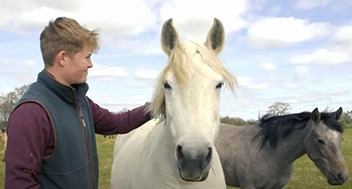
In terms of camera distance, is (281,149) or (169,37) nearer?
(169,37)

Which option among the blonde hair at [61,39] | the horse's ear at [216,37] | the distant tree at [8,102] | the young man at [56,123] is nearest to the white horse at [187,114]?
the horse's ear at [216,37]

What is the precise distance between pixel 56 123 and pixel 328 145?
4565 millimetres

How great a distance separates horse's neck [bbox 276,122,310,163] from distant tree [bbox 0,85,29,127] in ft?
137

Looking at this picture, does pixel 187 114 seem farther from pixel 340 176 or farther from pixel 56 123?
pixel 340 176

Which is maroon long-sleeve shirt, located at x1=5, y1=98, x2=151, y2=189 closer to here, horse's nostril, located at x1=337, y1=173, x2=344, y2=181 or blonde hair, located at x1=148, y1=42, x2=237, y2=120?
blonde hair, located at x1=148, y1=42, x2=237, y2=120

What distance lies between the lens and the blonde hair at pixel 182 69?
7.43 ft

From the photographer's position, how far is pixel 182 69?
7.43ft

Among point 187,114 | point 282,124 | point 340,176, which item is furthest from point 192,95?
point 282,124

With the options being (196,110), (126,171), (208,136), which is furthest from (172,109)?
(126,171)

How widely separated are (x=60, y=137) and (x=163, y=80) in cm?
85

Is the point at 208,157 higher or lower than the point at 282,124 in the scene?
higher

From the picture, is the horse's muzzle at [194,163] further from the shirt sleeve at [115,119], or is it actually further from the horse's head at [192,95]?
the shirt sleeve at [115,119]

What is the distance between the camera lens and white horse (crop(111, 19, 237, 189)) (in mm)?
1927

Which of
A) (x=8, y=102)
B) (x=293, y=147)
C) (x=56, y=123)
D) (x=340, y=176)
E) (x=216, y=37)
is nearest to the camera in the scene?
(x=56, y=123)
